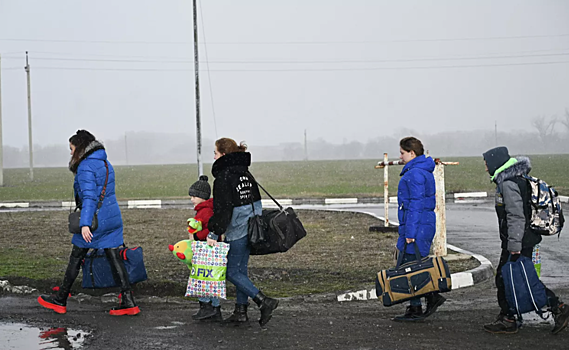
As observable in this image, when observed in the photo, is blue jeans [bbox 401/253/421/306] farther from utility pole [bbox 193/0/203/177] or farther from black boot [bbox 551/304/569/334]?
utility pole [bbox 193/0/203/177]

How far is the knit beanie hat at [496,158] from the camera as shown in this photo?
6355 millimetres

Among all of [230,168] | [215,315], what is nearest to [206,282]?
[215,315]

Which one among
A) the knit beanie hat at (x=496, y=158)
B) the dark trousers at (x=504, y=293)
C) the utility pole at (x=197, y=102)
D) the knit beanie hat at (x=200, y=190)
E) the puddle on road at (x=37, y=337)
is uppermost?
the utility pole at (x=197, y=102)

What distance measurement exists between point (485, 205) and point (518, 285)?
16.5 meters

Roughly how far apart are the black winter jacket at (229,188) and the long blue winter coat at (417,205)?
1415 mm

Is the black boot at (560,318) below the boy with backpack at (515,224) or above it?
below

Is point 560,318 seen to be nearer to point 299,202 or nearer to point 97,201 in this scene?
point 97,201

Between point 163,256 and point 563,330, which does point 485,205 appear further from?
point 563,330

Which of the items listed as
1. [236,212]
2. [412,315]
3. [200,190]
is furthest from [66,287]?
[412,315]

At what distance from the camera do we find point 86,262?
23.6 ft

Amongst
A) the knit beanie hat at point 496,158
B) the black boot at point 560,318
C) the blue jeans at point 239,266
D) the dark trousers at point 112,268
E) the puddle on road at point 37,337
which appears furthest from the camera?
the dark trousers at point 112,268

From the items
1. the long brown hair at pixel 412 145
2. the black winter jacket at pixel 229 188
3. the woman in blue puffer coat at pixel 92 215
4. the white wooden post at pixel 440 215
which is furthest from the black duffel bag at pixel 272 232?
the white wooden post at pixel 440 215

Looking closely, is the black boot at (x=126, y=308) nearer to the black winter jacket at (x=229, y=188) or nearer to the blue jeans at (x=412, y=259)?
the black winter jacket at (x=229, y=188)

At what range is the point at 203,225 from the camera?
6.83 meters
